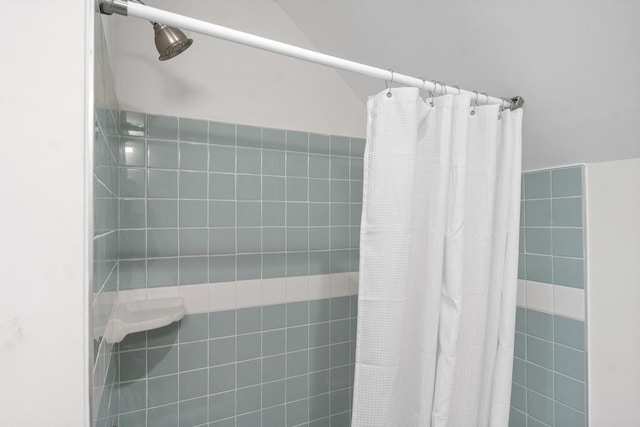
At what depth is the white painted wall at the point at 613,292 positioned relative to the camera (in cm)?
101

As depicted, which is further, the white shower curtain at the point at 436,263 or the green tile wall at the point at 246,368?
the green tile wall at the point at 246,368

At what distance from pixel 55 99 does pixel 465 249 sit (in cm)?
96

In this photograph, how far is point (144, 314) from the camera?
1.14 meters

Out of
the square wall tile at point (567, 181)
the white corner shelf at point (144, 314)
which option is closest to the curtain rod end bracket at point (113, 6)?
the white corner shelf at point (144, 314)

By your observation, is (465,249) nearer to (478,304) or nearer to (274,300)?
(478,304)

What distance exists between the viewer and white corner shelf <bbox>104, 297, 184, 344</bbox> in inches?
40.4

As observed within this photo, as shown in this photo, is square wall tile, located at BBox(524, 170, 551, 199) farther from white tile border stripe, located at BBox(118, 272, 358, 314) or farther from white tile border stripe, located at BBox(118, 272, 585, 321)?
white tile border stripe, located at BBox(118, 272, 358, 314)

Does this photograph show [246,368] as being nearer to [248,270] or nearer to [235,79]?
[248,270]

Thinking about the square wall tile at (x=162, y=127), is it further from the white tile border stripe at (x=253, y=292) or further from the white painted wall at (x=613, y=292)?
the white painted wall at (x=613, y=292)

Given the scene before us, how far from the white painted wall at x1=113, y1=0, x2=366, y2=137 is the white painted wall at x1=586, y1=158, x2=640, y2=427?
1017 millimetres

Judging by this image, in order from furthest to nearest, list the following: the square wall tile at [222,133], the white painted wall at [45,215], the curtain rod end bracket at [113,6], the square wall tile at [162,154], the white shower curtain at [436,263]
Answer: the square wall tile at [222,133] → the square wall tile at [162,154] → the white shower curtain at [436,263] → the curtain rod end bracket at [113,6] → the white painted wall at [45,215]

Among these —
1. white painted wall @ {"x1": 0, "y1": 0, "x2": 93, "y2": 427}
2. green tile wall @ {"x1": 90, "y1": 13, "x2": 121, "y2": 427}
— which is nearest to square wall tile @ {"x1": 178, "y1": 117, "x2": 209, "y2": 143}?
green tile wall @ {"x1": 90, "y1": 13, "x2": 121, "y2": 427}

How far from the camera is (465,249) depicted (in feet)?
3.11

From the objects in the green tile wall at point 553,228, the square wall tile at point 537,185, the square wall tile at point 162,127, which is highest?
the square wall tile at point 162,127
